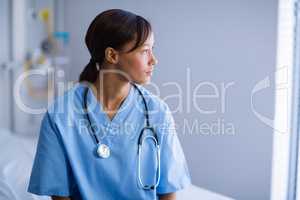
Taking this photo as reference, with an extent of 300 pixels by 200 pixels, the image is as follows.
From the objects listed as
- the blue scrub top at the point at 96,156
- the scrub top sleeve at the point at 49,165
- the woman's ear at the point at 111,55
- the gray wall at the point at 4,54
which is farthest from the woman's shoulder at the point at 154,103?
the gray wall at the point at 4,54

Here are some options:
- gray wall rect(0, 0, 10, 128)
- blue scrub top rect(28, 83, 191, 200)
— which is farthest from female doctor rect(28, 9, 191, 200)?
gray wall rect(0, 0, 10, 128)

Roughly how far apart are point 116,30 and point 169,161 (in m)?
0.32

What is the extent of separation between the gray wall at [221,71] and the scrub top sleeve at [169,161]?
0.12ft

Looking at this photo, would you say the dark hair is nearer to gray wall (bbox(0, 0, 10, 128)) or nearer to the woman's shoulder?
the woman's shoulder

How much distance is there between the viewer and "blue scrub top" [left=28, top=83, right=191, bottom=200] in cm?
69

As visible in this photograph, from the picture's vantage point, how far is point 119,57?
2.20ft

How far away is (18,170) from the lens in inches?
39.9

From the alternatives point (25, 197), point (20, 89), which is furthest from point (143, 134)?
point (20, 89)

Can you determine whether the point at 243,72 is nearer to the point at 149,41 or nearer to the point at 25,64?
the point at 149,41

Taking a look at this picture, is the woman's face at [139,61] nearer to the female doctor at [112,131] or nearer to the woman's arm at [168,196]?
the female doctor at [112,131]

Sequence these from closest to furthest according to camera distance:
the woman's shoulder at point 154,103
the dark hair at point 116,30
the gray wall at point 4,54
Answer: the dark hair at point 116,30 → the woman's shoulder at point 154,103 → the gray wall at point 4,54

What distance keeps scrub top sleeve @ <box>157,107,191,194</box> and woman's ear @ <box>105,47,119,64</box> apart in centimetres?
18

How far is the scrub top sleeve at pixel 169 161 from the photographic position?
755 mm

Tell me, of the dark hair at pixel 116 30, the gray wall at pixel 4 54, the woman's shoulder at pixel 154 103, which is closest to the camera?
the dark hair at pixel 116 30
